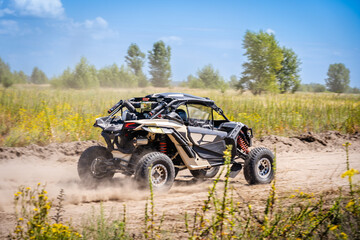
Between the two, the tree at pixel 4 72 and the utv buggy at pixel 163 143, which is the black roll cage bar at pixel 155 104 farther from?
the tree at pixel 4 72

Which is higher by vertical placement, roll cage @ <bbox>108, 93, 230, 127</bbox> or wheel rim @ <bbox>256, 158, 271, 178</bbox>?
roll cage @ <bbox>108, 93, 230, 127</bbox>

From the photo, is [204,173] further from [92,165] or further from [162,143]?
[92,165]

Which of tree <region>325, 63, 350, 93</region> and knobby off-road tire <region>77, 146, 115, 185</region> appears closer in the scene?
knobby off-road tire <region>77, 146, 115, 185</region>

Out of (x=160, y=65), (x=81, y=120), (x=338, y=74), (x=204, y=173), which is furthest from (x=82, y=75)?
(x=338, y=74)

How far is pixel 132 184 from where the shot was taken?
6152 mm

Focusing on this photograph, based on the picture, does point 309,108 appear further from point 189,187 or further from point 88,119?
point 189,187

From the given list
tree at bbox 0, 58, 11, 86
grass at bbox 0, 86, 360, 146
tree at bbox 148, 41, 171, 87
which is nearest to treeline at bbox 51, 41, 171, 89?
tree at bbox 148, 41, 171, 87

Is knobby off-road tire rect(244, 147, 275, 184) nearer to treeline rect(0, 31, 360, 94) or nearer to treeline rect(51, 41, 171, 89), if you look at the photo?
treeline rect(0, 31, 360, 94)

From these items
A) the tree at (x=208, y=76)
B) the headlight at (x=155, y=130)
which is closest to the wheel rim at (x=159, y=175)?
the headlight at (x=155, y=130)

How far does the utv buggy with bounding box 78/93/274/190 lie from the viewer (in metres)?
6.09

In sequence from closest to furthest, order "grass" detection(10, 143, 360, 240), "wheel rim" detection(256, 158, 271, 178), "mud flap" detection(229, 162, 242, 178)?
"grass" detection(10, 143, 360, 240), "mud flap" detection(229, 162, 242, 178), "wheel rim" detection(256, 158, 271, 178)

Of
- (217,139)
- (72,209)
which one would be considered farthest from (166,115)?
(72,209)

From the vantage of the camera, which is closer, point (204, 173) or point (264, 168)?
point (264, 168)

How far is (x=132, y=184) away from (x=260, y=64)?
1387 inches
